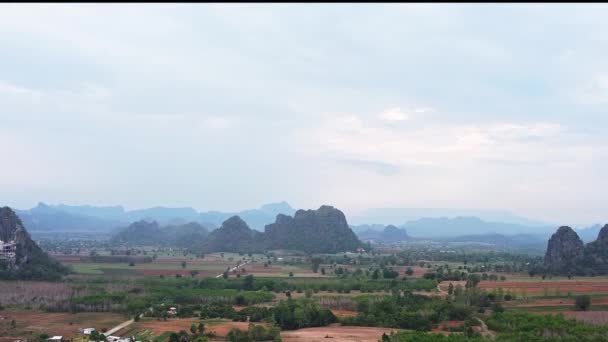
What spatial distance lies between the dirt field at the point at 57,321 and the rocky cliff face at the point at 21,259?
28.7 metres

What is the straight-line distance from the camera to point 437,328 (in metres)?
57.5

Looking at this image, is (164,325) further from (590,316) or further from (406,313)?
(590,316)

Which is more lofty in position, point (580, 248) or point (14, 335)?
point (580, 248)

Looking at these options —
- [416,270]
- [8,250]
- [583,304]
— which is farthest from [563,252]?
[8,250]

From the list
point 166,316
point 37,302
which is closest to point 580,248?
point 166,316

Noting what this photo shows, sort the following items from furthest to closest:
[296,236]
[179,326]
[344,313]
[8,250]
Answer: [296,236], [8,250], [344,313], [179,326]

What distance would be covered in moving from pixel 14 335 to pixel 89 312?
13.4m

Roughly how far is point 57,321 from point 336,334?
29692 millimetres

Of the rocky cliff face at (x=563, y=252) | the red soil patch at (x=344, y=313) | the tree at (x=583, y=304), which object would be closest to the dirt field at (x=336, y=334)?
the red soil patch at (x=344, y=313)

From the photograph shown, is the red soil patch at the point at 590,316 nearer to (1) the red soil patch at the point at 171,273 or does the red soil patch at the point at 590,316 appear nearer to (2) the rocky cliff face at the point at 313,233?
(1) the red soil patch at the point at 171,273

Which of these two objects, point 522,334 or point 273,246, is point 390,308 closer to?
point 522,334

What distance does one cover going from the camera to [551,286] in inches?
3342

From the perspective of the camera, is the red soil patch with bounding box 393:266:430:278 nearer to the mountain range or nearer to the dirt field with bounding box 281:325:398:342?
the dirt field with bounding box 281:325:398:342

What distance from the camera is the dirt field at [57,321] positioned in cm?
5641
